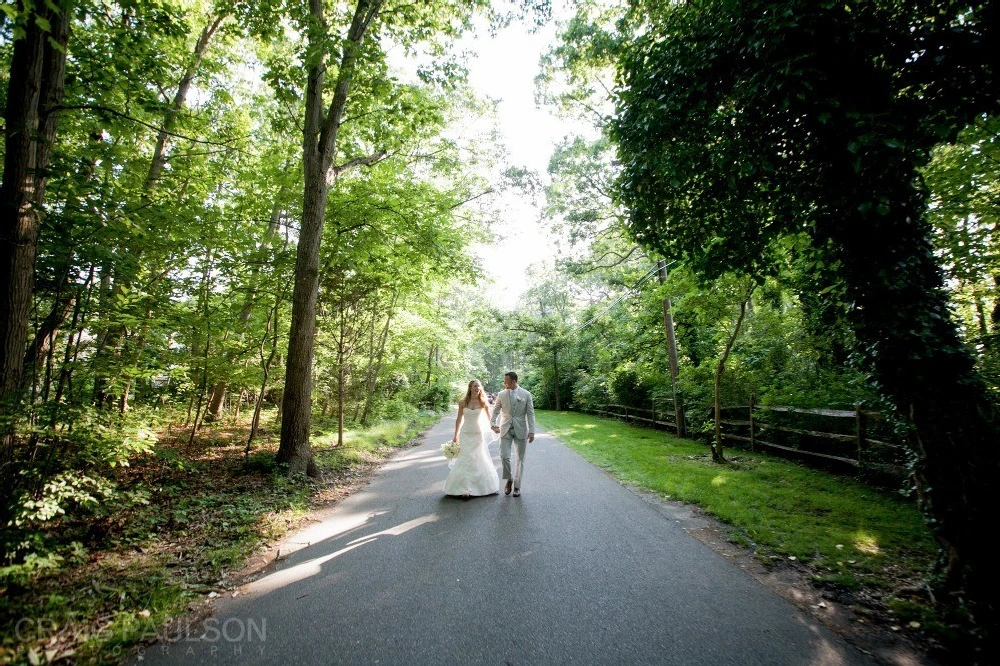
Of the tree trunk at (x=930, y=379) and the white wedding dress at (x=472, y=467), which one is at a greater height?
the tree trunk at (x=930, y=379)

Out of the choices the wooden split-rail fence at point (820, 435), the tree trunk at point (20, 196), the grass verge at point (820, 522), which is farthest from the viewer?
the wooden split-rail fence at point (820, 435)

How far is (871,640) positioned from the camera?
2879 millimetres

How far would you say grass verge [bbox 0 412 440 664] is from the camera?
2.90m

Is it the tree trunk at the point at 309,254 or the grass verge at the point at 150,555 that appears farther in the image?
the tree trunk at the point at 309,254

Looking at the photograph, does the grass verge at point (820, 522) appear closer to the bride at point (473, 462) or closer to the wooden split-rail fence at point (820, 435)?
the wooden split-rail fence at point (820, 435)

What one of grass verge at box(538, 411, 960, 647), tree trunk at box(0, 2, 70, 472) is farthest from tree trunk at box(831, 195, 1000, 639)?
tree trunk at box(0, 2, 70, 472)

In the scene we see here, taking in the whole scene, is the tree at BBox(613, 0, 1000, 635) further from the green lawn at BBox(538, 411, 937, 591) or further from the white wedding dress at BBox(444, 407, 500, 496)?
the white wedding dress at BBox(444, 407, 500, 496)

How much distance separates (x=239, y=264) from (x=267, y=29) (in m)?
4.24

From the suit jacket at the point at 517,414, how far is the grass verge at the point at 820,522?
2.37 meters

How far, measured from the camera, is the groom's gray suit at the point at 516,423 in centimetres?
666

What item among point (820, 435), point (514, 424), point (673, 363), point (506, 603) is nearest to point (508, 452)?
point (514, 424)

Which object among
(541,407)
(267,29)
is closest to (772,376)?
(267,29)

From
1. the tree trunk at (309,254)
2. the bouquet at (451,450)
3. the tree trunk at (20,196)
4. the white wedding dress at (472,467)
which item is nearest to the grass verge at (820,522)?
the white wedding dress at (472,467)

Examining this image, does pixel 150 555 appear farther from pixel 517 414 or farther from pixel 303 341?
pixel 517 414
